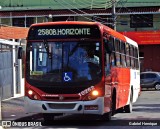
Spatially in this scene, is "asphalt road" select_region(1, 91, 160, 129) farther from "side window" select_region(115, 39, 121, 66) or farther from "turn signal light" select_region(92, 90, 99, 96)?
"side window" select_region(115, 39, 121, 66)

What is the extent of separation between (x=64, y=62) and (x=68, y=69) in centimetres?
25

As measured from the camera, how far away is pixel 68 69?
48.3 ft

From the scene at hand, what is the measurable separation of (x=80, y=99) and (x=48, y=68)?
1.37 meters

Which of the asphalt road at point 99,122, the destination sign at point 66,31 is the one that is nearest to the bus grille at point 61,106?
the asphalt road at point 99,122

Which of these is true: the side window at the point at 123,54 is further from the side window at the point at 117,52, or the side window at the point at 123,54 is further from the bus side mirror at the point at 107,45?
the bus side mirror at the point at 107,45

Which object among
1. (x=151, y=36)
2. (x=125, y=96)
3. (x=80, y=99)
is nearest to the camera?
(x=80, y=99)

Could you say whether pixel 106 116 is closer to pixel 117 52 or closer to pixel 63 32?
pixel 117 52

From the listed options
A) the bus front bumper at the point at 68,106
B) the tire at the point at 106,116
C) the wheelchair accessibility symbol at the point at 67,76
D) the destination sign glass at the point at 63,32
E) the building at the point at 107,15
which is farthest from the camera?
the building at the point at 107,15

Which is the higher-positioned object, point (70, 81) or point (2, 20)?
point (2, 20)

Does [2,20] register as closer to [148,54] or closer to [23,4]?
[23,4]

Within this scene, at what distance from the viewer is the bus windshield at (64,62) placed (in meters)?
14.7

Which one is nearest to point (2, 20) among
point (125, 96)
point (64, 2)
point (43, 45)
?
point (64, 2)

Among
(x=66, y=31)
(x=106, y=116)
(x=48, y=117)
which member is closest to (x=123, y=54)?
(x=106, y=116)

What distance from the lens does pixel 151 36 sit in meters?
47.4
